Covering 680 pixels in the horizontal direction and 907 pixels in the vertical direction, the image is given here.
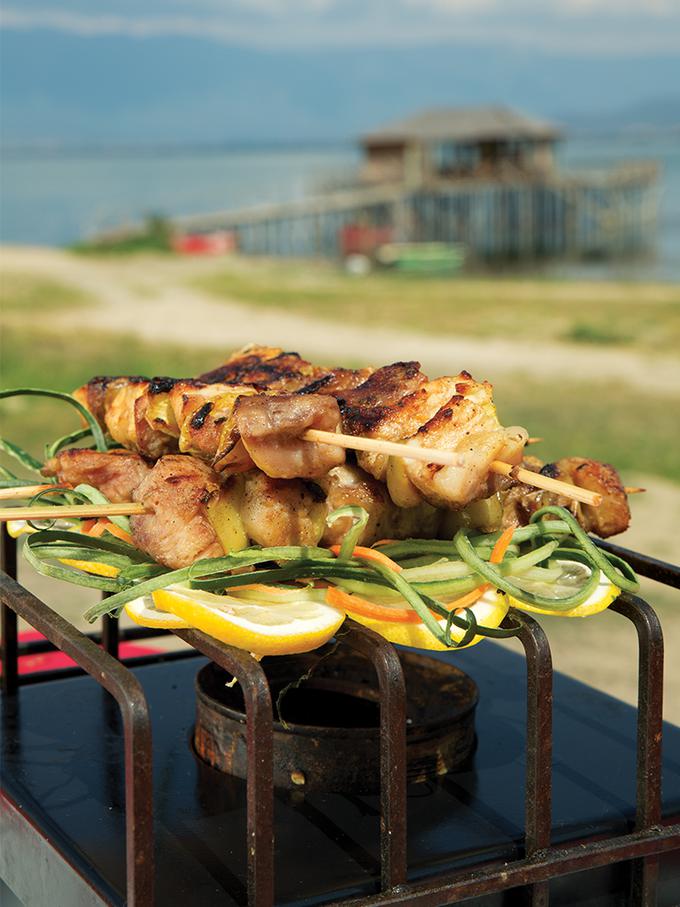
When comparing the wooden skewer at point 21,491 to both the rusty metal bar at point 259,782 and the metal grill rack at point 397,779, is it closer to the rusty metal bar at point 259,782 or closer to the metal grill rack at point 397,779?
the metal grill rack at point 397,779

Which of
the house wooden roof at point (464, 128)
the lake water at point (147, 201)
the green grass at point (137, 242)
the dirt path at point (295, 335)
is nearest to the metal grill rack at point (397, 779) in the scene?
the dirt path at point (295, 335)

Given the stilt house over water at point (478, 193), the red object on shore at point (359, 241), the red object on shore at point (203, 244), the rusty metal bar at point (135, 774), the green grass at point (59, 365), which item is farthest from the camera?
the stilt house over water at point (478, 193)

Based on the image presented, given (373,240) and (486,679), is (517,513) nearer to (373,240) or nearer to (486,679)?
(486,679)

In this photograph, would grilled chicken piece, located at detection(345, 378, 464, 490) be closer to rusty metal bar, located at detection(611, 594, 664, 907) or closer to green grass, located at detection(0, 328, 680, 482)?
rusty metal bar, located at detection(611, 594, 664, 907)

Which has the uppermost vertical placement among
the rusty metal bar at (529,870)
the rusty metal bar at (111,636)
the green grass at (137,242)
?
the rusty metal bar at (529,870)

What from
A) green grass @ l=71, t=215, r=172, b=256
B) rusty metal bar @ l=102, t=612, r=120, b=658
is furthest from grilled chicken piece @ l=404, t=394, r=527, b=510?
green grass @ l=71, t=215, r=172, b=256

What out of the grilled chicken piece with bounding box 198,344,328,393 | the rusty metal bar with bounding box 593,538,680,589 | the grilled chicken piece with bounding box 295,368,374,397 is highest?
the grilled chicken piece with bounding box 295,368,374,397

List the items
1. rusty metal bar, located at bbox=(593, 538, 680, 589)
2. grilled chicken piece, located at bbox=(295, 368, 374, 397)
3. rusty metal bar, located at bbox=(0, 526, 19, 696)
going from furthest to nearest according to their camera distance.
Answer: rusty metal bar, located at bbox=(0, 526, 19, 696), grilled chicken piece, located at bbox=(295, 368, 374, 397), rusty metal bar, located at bbox=(593, 538, 680, 589)

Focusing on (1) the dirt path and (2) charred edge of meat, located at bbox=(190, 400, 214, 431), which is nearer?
(2) charred edge of meat, located at bbox=(190, 400, 214, 431)
